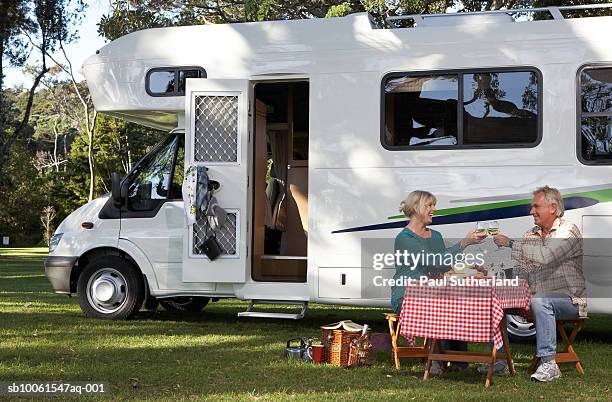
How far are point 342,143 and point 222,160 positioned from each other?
127 centimetres

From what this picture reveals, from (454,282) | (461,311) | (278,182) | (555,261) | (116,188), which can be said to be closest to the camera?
(461,311)

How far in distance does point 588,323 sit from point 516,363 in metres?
3.78

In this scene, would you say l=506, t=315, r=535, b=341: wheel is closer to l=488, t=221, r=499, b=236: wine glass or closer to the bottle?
l=488, t=221, r=499, b=236: wine glass

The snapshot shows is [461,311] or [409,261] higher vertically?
[409,261]

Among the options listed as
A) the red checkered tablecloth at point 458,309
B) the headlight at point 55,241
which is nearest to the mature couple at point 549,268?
the red checkered tablecloth at point 458,309

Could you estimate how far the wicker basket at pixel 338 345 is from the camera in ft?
23.8

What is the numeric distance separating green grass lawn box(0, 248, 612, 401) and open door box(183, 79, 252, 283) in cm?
69

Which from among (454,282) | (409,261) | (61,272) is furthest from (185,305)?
(454,282)

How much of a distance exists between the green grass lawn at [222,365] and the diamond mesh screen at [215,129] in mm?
1828

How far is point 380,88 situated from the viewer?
8.95 metres

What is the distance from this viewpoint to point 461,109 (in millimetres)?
8734

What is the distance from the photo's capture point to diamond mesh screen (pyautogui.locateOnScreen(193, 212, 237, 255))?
9.30 metres

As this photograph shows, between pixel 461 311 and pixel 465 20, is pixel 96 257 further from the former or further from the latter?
pixel 461 311

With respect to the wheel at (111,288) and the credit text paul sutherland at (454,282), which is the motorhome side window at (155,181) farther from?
the credit text paul sutherland at (454,282)
